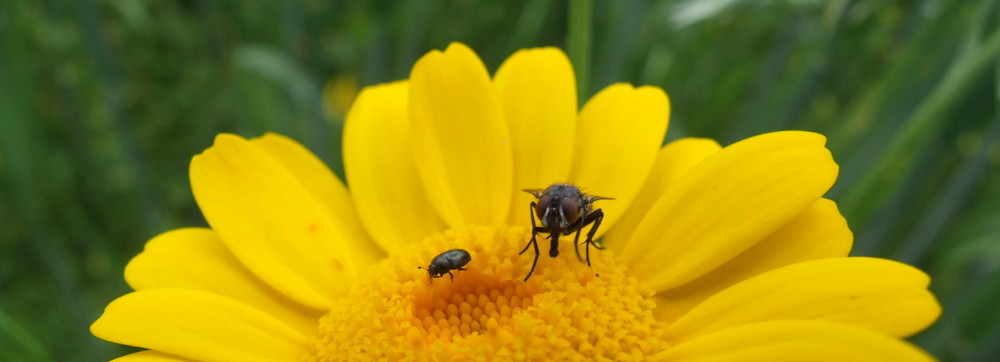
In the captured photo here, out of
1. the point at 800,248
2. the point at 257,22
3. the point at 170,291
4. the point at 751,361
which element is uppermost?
the point at 257,22

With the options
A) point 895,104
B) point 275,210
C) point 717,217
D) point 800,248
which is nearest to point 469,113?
point 275,210

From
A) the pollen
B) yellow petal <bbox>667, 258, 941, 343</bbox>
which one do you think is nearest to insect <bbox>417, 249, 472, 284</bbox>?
the pollen

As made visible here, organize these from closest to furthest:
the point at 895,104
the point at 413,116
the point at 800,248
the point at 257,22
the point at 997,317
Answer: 1. the point at 800,248
2. the point at 413,116
3. the point at 895,104
4. the point at 997,317
5. the point at 257,22

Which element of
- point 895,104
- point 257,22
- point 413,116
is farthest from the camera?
point 257,22

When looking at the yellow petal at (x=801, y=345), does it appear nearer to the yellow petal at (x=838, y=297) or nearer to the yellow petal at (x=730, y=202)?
the yellow petal at (x=838, y=297)

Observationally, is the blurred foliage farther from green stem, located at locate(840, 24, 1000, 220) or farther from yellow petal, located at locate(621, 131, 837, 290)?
yellow petal, located at locate(621, 131, 837, 290)

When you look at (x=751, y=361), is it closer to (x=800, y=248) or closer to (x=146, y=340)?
(x=800, y=248)
